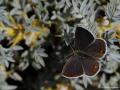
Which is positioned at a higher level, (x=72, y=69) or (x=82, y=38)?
(x=82, y=38)

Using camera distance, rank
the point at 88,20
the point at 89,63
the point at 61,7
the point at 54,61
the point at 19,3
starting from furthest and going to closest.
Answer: the point at 54,61, the point at 19,3, the point at 61,7, the point at 88,20, the point at 89,63

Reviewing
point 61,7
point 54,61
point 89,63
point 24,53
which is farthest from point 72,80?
point 89,63

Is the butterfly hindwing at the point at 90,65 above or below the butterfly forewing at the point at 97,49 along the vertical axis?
below

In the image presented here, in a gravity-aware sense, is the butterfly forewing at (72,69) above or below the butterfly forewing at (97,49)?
below

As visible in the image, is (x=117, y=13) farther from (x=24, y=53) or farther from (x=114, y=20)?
(x=24, y=53)
